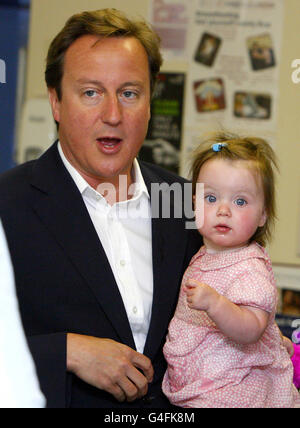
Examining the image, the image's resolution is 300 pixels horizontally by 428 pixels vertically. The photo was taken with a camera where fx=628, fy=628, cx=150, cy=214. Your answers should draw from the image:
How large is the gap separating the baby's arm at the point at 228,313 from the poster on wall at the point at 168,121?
1.63 metres

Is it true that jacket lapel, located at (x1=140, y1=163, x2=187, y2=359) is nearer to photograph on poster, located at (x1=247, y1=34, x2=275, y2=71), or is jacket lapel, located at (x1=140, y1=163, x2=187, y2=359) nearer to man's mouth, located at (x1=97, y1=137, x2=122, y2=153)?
man's mouth, located at (x1=97, y1=137, x2=122, y2=153)

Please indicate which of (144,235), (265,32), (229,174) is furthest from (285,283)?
(229,174)

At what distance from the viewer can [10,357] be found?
539mm

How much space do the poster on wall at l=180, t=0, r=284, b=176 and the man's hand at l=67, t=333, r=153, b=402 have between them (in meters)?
1.54

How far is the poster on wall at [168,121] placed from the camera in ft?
9.09

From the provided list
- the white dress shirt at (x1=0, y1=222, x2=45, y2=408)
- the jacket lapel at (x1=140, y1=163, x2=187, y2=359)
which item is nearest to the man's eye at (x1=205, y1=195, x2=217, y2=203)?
the jacket lapel at (x1=140, y1=163, x2=187, y2=359)

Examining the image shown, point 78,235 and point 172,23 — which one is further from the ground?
point 172,23

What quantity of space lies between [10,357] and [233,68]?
235 cm

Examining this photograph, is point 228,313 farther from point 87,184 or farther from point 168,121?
point 168,121

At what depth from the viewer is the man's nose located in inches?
55.2

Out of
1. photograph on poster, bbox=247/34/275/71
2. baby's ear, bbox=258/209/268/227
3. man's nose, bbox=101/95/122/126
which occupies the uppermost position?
photograph on poster, bbox=247/34/275/71

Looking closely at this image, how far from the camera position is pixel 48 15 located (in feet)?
9.19

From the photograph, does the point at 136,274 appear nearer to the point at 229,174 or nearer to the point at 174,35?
the point at 229,174

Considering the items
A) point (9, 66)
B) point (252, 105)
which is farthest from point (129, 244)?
point (9, 66)
